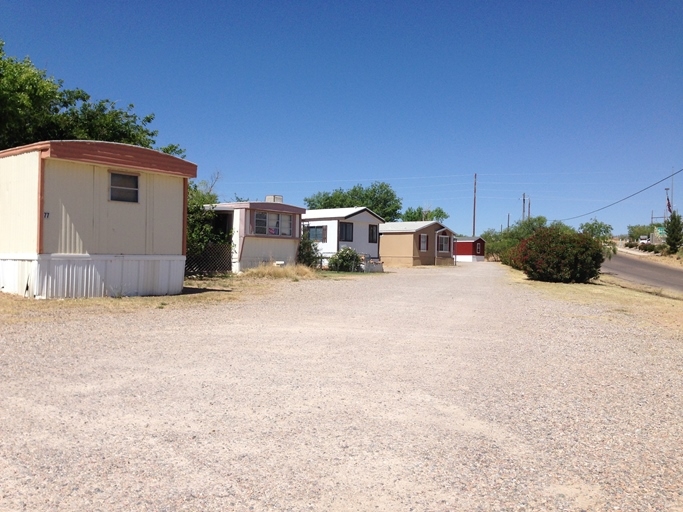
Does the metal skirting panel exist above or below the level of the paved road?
above

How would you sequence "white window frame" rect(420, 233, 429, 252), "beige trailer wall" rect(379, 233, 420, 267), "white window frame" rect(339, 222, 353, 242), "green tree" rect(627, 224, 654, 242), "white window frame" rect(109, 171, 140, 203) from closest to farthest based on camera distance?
"white window frame" rect(109, 171, 140, 203) → "white window frame" rect(339, 222, 353, 242) → "beige trailer wall" rect(379, 233, 420, 267) → "white window frame" rect(420, 233, 429, 252) → "green tree" rect(627, 224, 654, 242)

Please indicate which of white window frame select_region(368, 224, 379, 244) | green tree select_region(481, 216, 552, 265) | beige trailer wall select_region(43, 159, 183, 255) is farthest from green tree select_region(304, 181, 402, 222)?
beige trailer wall select_region(43, 159, 183, 255)

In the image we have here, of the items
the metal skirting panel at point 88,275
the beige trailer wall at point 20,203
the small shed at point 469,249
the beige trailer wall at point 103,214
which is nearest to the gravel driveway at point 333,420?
the metal skirting panel at point 88,275

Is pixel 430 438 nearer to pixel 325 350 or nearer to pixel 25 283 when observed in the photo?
pixel 325 350

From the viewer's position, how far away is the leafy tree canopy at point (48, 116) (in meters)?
17.3

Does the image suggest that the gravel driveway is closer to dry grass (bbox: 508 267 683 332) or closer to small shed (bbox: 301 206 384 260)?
dry grass (bbox: 508 267 683 332)

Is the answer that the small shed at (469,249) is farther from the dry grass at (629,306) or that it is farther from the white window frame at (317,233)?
the dry grass at (629,306)

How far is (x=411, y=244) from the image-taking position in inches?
A: 1561

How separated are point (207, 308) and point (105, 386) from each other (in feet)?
21.5

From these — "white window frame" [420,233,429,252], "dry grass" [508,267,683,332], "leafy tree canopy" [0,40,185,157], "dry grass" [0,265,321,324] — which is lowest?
"dry grass" [508,267,683,332]

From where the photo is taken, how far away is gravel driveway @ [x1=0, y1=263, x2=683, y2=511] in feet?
11.3

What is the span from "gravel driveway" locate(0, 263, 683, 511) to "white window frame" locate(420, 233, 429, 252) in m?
31.4

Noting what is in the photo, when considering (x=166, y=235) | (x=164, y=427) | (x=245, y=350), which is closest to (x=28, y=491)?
(x=164, y=427)

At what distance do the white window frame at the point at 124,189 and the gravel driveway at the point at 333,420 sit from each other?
5.06 meters
